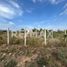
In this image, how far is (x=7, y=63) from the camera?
11.4 metres

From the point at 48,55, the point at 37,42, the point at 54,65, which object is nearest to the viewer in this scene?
the point at 54,65

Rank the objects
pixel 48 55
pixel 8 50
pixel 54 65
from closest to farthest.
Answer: pixel 54 65 < pixel 48 55 < pixel 8 50

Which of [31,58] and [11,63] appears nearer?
[11,63]

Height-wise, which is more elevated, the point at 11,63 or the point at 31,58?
the point at 31,58

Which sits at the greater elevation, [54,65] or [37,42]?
[37,42]

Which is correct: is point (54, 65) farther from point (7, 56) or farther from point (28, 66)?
point (7, 56)

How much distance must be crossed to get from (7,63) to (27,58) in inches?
74.1

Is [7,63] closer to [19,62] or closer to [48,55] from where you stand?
[19,62]

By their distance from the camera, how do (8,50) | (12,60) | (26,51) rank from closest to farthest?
(12,60) → (26,51) → (8,50)

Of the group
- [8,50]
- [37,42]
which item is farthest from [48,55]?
[37,42]

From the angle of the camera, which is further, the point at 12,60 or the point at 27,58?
the point at 27,58

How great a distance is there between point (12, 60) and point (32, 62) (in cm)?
152

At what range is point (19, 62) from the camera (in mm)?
11914

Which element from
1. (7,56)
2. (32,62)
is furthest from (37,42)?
(32,62)
